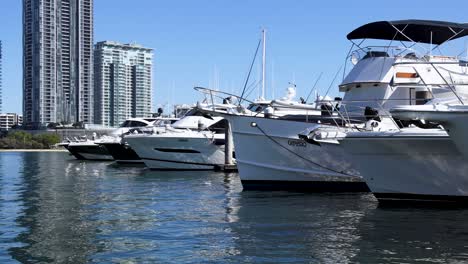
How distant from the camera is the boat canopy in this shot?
2175 cm

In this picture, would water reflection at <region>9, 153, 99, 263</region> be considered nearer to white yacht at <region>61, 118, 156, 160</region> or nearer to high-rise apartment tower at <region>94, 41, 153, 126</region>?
white yacht at <region>61, 118, 156, 160</region>

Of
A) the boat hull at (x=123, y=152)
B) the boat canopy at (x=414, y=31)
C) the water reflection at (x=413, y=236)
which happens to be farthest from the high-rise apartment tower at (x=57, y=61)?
the water reflection at (x=413, y=236)

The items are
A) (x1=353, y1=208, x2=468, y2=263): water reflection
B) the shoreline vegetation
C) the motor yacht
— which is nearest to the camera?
(x1=353, y1=208, x2=468, y2=263): water reflection

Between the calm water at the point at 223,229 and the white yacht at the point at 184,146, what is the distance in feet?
42.8

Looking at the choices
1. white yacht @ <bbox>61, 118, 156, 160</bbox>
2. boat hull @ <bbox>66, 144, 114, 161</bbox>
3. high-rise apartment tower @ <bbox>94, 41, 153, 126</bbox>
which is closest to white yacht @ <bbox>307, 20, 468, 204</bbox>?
white yacht @ <bbox>61, 118, 156, 160</bbox>

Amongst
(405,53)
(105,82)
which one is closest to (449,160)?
(405,53)

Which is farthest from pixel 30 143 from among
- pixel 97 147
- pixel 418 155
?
pixel 418 155

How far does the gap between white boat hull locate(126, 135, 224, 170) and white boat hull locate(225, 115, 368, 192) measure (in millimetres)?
11703

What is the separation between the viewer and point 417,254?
1187 centimetres

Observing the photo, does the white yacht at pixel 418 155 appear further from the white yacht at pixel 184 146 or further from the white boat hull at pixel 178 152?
the white boat hull at pixel 178 152

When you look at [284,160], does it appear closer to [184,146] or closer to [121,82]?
[184,146]

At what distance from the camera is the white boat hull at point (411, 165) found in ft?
55.1

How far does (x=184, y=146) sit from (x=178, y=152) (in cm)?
67

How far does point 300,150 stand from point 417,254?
436 inches
